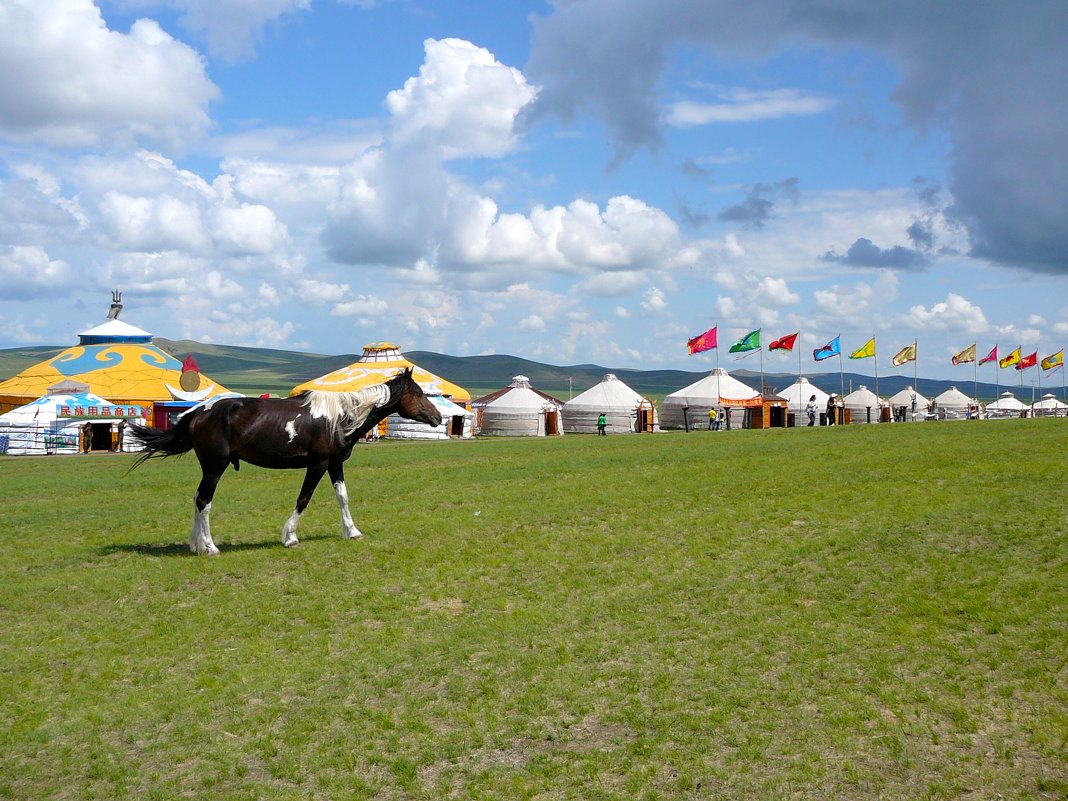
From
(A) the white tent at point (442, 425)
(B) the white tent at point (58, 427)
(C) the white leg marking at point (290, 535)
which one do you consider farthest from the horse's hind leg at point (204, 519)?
(A) the white tent at point (442, 425)

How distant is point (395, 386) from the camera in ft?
50.9

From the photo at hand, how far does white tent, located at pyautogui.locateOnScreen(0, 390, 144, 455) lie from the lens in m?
51.5

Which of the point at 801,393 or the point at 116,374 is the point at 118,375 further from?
the point at 801,393

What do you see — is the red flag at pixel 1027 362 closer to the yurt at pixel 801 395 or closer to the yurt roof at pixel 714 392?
the yurt at pixel 801 395

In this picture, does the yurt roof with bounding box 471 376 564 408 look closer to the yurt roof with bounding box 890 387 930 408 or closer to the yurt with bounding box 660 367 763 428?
the yurt with bounding box 660 367 763 428

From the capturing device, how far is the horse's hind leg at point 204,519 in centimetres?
1434

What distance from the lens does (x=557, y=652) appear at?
372 inches

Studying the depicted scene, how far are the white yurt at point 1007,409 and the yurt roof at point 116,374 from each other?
246 ft

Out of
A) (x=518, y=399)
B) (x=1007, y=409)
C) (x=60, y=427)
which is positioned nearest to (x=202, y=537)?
(x=60, y=427)

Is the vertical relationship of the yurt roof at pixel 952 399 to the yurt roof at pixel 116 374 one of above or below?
below

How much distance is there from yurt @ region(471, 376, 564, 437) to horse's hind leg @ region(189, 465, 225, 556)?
53.0 metres

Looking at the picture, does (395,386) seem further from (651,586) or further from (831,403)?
(831,403)

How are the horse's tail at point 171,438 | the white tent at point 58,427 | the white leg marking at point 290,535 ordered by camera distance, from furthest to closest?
the white tent at point 58,427 < the white leg marking at point 290,535 < the horse's tail at point 171,438

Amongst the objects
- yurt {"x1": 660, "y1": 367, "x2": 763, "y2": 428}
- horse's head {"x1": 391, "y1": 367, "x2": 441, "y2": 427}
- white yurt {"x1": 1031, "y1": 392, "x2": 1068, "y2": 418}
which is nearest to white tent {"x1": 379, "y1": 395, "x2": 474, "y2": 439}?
yurt {"x1": 660, "y1": 367, "x2": 763, "y2": 428}
